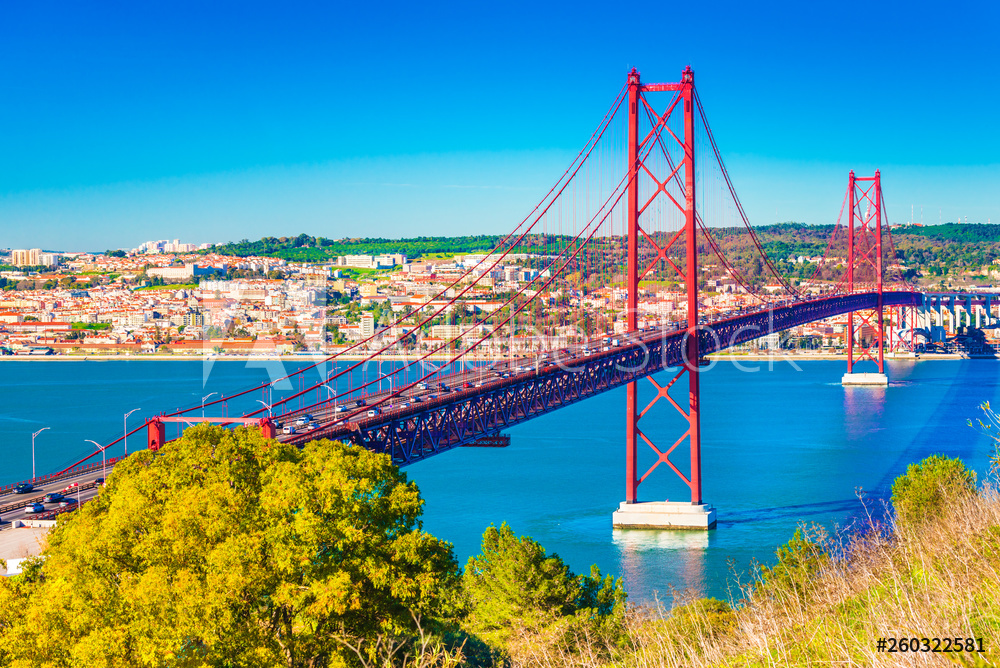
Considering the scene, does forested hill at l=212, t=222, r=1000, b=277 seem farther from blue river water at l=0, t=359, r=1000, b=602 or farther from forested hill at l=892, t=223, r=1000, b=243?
blue river water at l=0, t=359, r=1000, b=602

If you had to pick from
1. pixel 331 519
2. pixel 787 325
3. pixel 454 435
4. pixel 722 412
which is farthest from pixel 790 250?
pixel 331 519

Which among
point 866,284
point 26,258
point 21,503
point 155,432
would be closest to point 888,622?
point 155,432

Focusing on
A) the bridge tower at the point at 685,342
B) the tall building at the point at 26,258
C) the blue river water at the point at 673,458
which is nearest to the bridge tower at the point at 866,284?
the blue river water at the point at 673,458

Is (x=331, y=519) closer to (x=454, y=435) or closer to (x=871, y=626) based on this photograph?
(x=871, y=626)

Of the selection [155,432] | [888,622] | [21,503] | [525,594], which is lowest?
[525,594]

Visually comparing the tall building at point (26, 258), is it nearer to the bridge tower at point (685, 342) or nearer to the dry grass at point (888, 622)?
the bridge tower at point (685, 342)

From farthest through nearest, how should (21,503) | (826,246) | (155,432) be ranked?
(826,246)
(21,503)
(155,432)

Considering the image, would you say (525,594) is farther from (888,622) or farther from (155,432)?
(888,622)

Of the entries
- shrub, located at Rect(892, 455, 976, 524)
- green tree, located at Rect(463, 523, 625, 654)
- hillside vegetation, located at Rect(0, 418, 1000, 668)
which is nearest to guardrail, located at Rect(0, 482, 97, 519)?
hillside vegetation, located at Rect(0, 418, 1000, 668)
